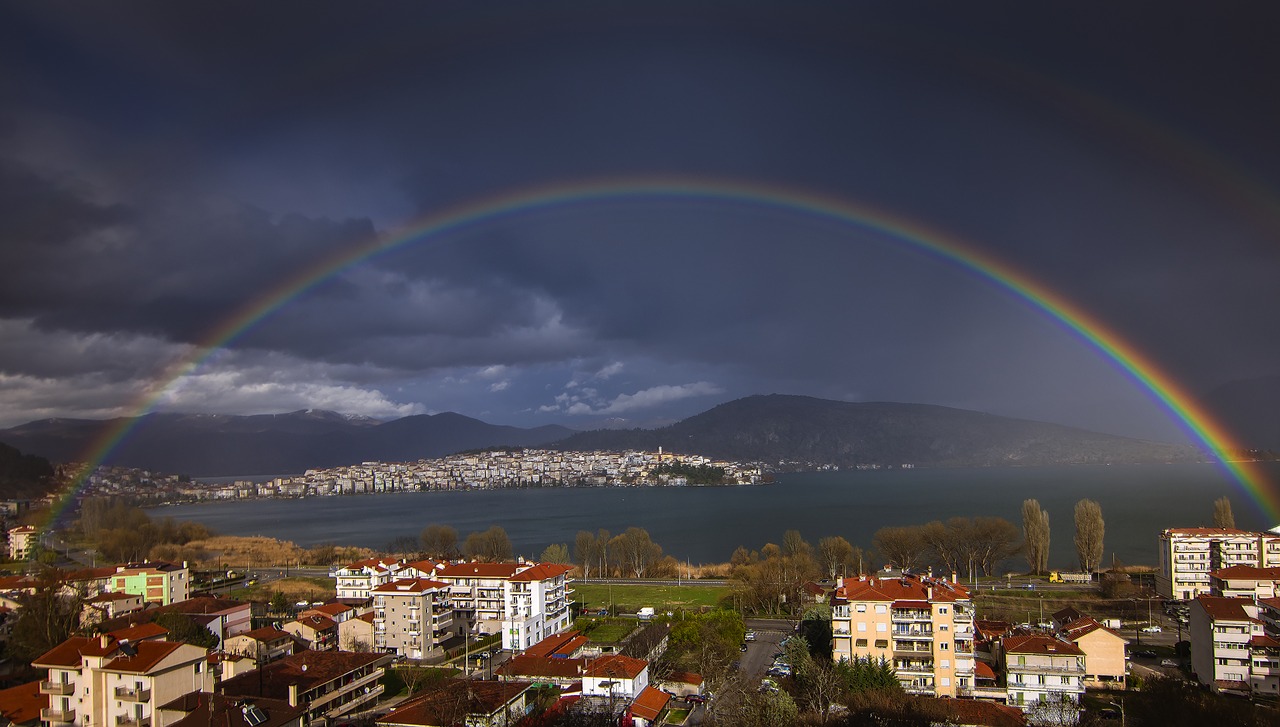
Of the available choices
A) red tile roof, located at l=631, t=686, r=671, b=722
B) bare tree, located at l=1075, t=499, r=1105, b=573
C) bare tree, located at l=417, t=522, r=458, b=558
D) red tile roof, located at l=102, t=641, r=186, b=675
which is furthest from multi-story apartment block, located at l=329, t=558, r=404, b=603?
bare tree, located at l=1075, t=499, r=1105, b=573

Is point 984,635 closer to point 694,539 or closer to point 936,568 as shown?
point 936,568

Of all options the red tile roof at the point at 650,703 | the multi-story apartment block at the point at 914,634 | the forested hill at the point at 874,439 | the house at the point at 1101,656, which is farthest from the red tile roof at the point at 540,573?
the forested hill at the point at 874,439

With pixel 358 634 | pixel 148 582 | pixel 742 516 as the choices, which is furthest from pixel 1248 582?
pixel 742 516

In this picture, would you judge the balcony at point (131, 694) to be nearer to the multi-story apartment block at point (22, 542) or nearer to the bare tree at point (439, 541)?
the bare tree at point (439, 541)

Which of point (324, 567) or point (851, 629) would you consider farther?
point (324, 567)

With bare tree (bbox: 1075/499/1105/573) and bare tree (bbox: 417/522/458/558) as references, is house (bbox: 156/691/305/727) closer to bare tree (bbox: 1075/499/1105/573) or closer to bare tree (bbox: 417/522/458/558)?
bare tree (bbox: 417/522/458/558)

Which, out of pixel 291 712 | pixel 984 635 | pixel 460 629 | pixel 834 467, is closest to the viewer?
pixel 291 712

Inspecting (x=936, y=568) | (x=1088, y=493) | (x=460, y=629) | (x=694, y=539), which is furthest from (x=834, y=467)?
(x=460, y=629)
